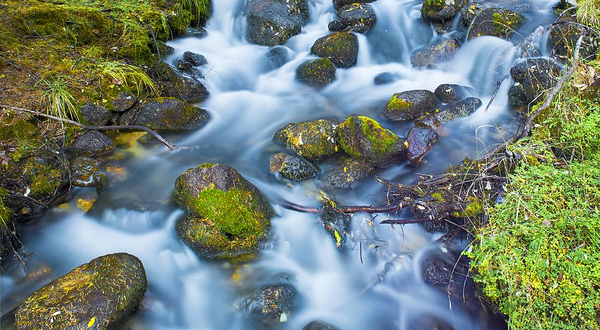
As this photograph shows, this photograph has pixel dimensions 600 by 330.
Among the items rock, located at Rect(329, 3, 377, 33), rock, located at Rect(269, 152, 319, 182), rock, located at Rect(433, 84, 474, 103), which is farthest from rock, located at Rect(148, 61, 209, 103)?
rock, located at Rect(433, 84, 474, 103)

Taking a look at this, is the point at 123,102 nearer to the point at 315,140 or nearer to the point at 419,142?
the point at 315,140

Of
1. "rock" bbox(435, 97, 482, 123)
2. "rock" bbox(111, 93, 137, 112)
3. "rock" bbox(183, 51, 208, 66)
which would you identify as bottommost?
"rock" bbox(435, 97, 482, 123)

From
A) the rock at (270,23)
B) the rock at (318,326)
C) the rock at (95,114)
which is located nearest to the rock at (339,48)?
the rock at (270,23)

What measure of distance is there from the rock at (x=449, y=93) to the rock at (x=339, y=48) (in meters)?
1.87

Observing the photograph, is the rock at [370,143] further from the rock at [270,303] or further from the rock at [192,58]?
the rock at [192,58]

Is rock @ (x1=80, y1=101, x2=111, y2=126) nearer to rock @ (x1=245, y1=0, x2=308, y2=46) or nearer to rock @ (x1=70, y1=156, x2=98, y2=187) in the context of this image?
rock @ (x1=70, y1=156, x2=98, y2=187)

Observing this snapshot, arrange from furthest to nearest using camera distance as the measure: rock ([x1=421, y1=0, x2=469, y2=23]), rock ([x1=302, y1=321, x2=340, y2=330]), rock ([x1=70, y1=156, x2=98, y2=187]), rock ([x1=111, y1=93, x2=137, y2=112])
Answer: rock ([x1=421, y1=0, x2=469, y2=23]) < rock ([x1=111, y1=93, x2=137, y2=112]) < rock ([x1=70, y1=156, x2=98, y2=187]) < rock ([x1=302, y1=321, x2=340, y2=330])

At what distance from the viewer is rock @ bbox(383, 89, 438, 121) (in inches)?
242

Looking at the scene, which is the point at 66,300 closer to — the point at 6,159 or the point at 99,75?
the point at 6,159

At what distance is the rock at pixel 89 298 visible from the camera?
118 inches

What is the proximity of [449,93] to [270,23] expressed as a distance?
3994 mm

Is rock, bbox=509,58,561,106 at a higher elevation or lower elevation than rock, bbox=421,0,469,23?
lower

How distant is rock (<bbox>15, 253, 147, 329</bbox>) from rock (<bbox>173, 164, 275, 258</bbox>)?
2.35 feet

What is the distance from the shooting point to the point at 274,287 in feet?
12.3
